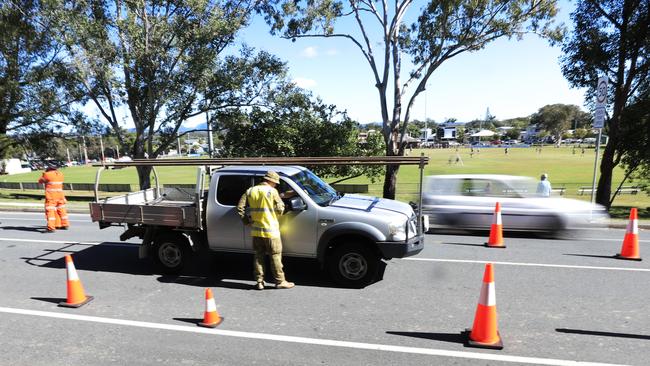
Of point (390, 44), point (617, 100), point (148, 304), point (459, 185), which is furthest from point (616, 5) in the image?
point (148, 304)

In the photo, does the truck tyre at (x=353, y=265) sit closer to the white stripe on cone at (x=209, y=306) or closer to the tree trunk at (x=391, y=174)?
the white stripe on cone at (x=209, y=306)

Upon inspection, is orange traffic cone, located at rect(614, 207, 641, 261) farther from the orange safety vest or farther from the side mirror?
the orange safety vest

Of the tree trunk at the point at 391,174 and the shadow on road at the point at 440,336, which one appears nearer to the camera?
the shadow on road at the point at 440,336

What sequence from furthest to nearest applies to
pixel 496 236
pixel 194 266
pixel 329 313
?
pixel 496 236 → pixel 194 266 → pixel 329 313

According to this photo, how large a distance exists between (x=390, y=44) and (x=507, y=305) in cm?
1422

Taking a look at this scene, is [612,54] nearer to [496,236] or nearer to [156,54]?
[496,236]

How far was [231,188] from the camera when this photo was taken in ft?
20.4

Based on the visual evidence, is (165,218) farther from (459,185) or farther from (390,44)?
(390,44)

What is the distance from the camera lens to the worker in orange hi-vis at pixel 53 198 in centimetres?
1012

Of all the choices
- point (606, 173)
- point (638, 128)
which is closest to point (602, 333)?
point (606, 173)

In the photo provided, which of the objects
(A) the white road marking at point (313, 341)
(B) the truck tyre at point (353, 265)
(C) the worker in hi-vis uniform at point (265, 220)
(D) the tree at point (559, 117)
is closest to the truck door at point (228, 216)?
(C) the worker in hi-vis uniform at point (265, 220)

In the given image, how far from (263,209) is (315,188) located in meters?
1.21

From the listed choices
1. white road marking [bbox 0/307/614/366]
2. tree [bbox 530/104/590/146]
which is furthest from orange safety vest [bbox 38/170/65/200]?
tree [bbox 530/104/590/146]

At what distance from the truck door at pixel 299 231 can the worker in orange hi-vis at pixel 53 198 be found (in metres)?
7.77
